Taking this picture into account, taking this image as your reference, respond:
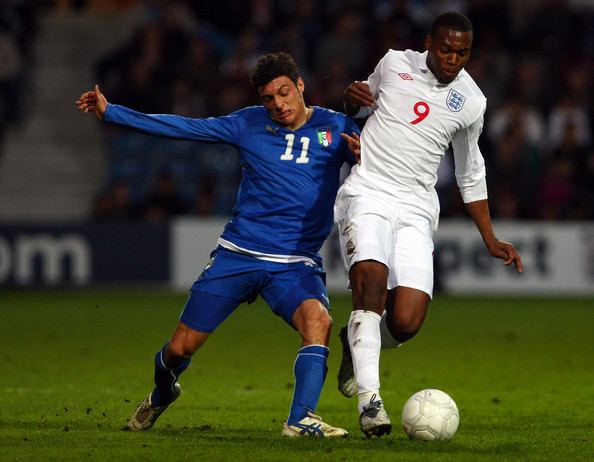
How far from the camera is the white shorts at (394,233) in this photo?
670 cm

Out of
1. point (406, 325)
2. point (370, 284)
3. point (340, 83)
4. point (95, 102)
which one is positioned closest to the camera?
point (370, 284)

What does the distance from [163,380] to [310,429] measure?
2.91ft

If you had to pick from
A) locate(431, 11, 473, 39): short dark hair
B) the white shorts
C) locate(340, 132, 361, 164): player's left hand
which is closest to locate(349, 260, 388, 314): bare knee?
the white shorts

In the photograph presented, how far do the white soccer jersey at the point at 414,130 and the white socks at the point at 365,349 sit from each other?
70 cm

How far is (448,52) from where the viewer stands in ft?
22.0

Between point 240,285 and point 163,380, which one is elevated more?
point 240,285

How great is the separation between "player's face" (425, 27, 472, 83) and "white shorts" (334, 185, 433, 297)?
0.71 meters

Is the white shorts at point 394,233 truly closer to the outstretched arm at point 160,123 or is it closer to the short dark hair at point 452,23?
the outstretched arm at point 160,123

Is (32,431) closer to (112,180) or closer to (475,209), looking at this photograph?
(475,209)

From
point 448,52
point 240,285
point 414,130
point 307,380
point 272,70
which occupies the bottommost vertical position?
point 307,380

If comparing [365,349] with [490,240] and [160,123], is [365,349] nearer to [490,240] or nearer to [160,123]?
[490,240]

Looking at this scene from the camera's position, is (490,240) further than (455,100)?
Yes

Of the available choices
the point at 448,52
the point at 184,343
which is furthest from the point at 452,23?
the point at 184,343

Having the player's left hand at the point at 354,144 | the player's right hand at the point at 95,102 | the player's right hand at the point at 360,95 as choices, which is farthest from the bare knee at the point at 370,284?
the player's right hand at the point at 95,102
